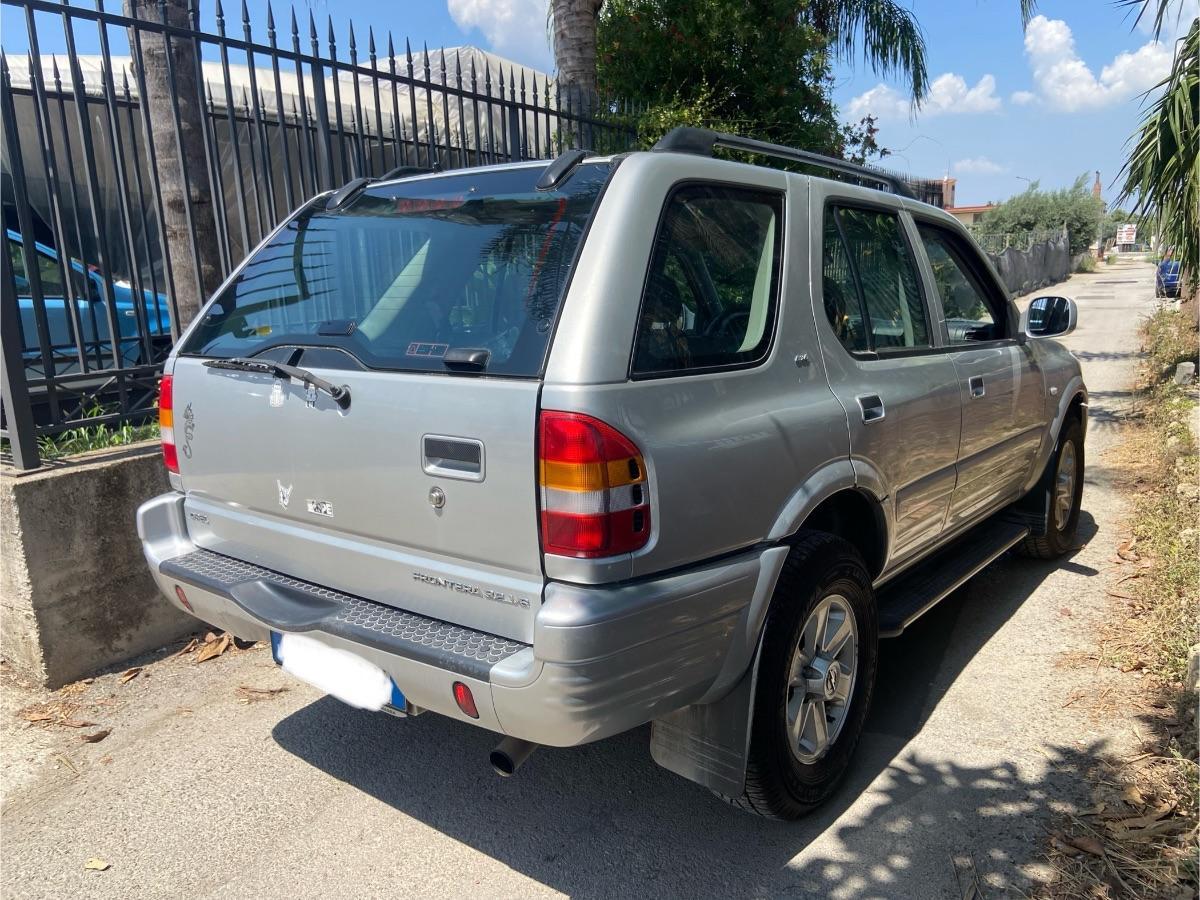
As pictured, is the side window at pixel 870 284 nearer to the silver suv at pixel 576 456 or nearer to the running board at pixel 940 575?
the silver suv at pixel 576 456

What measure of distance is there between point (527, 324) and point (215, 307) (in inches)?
57.4

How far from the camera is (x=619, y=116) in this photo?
24.4 feet

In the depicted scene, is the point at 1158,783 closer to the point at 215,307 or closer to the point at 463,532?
the point at 463,532

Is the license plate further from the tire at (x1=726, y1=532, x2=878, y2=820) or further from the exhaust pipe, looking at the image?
the tire at (x1=726, y1=532, x2=878, y2=820)

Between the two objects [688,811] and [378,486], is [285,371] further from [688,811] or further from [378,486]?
[688,811]

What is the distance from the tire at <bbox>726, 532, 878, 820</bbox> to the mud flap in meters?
0.04

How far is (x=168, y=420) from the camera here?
302 centimetres

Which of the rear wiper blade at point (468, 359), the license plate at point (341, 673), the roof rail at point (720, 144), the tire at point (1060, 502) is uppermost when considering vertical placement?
the roof rail at point (720, 144)

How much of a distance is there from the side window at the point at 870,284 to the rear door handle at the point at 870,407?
0.18 m

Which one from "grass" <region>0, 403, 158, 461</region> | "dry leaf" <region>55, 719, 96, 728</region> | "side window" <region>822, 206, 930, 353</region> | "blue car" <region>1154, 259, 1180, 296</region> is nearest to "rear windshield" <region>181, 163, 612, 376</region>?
"side window" <region>822, 206, 930, 353</region>

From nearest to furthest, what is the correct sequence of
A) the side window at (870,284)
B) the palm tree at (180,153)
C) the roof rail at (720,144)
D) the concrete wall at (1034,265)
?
the roof rail at (720,144), the side window at (870,284), the palm tree at (180,153), the concrete wall at (1034,265)

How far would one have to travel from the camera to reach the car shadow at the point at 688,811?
2.59 metres

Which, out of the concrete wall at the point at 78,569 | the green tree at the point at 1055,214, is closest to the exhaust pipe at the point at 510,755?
the concrete wall at the point at 78,569

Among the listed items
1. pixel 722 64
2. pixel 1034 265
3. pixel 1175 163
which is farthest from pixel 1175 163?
pixel 1034 265
